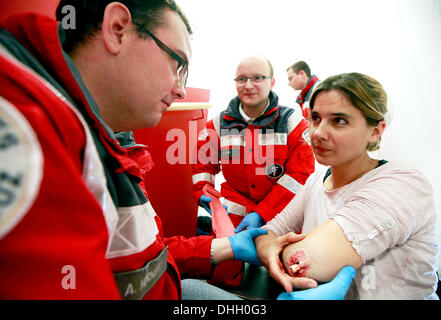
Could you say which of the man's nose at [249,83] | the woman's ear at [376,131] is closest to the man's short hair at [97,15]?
the woman's ear at [376,131]

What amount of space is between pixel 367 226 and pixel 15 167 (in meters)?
0.97

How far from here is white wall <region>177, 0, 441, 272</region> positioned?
1.59 metres

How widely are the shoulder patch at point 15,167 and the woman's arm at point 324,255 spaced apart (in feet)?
2.77

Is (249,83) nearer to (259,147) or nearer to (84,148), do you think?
(259,147)

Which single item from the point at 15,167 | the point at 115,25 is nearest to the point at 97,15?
the point at 115,25

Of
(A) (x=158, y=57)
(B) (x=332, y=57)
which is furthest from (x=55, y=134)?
(B) (x=332, y=57)

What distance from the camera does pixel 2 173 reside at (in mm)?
250

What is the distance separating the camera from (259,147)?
5.79 ft

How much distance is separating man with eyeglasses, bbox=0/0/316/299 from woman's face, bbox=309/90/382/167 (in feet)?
2.35

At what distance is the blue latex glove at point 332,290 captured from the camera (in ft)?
2.37

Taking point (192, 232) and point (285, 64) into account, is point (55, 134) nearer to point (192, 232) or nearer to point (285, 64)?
point (192, 232)

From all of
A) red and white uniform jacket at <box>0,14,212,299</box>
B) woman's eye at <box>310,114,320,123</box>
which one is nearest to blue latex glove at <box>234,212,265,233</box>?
woman's eye at <box>310,114,320,123</box>
